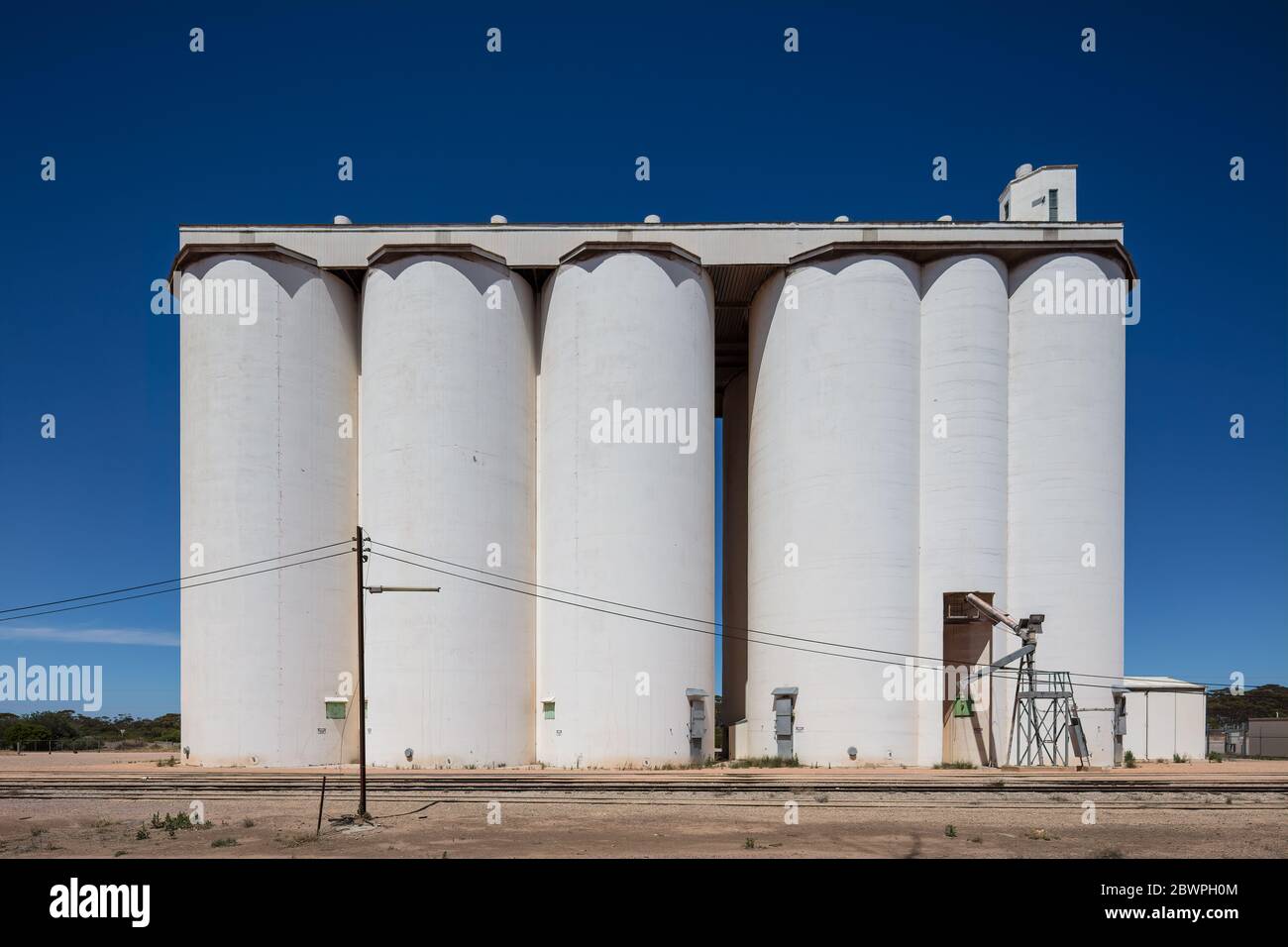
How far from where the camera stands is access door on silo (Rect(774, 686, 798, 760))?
121 feet

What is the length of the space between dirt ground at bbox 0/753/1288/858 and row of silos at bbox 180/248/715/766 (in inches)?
161

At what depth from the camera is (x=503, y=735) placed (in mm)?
35750

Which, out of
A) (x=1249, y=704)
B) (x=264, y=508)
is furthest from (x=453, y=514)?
(x=1249, y=704)

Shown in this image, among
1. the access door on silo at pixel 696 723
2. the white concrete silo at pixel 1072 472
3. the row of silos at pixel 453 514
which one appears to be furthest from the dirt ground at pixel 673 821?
the white concrete silo at pixel 1072 472

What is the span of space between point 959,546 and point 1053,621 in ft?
15.7

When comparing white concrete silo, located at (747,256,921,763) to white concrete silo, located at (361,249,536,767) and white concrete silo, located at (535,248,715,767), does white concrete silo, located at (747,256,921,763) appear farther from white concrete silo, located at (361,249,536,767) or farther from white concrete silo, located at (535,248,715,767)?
white concrete silo, located at (361,249,536,767)

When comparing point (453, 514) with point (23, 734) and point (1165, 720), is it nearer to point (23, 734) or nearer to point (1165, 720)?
point (1165, 720)

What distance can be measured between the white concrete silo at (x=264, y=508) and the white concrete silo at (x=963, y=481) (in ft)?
78.5

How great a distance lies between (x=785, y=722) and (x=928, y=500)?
10.8 metres

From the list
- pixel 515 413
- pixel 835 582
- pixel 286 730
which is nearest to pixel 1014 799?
pixel 835 582

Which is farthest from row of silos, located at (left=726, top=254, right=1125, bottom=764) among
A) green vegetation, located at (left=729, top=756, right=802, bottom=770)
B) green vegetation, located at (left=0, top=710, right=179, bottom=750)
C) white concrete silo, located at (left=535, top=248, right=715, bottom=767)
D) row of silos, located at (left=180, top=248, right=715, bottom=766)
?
green vegetation, located at (left=0, top=710, right=179, bottom=750)

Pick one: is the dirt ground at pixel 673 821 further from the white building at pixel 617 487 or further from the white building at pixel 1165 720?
the white building at pixel 1165 720

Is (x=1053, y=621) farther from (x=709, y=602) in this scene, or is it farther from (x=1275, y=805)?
(x=709, y=602)
